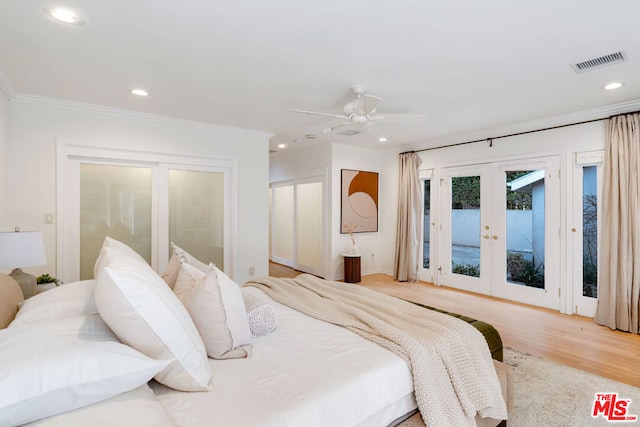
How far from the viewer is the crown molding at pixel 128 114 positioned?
3.38 meters

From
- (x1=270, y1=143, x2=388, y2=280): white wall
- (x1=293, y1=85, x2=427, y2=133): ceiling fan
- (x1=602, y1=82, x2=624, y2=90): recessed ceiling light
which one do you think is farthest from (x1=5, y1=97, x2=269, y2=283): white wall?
(x1=602, y1=82, x2=624, y2=90): recessed ceiling light

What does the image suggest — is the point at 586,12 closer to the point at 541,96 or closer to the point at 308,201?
the point at 541,96

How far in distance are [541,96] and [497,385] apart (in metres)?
3.10

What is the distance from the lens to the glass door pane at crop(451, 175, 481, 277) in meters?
5.11

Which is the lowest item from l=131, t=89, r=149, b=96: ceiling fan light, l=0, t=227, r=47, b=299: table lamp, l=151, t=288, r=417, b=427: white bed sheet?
l=151, t=288, r=417, b=427: white bed sheet

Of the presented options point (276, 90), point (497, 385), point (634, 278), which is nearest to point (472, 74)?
point (276, 90)

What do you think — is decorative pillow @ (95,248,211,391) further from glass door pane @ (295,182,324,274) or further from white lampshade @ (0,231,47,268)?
glass door pane @ (295,182,324,274)

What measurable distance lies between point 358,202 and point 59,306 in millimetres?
5176

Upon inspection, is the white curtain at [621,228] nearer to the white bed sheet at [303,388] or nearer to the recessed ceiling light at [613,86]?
the recessed ceiling light at [613,86]

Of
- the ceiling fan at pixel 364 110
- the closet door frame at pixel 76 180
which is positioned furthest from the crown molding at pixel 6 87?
the ceiling fan at pixel 364 110

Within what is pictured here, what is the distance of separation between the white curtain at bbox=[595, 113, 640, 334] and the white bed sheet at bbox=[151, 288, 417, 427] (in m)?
3.52

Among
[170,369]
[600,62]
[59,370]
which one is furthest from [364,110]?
[59,370]

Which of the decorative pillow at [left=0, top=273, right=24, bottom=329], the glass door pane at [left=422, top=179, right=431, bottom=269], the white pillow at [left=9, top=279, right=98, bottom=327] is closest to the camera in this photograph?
the white pillow at [left=9, top=279, right=98, bottom=327]

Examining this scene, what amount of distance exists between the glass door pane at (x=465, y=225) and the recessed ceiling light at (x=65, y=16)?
5.13 meters
